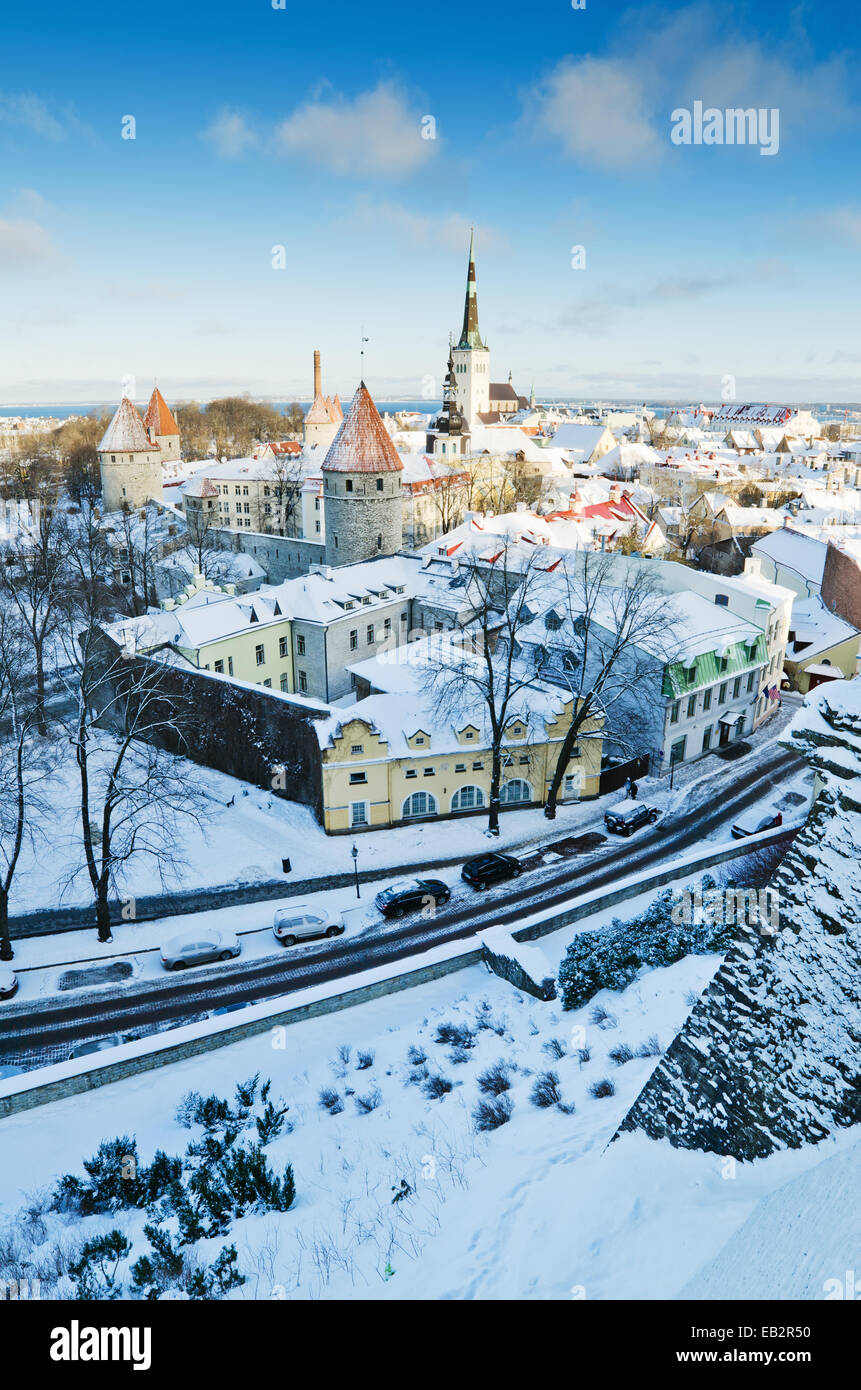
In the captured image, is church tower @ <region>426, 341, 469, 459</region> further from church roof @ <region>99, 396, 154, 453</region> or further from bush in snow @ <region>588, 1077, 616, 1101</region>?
bush in snow @ <region>588, 1077, 616, 1101</region>

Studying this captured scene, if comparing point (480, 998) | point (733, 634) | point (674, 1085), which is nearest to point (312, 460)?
point (733, 634)

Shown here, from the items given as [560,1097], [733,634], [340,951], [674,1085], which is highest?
[733,634]

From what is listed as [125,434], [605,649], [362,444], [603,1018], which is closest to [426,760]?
[605,649]

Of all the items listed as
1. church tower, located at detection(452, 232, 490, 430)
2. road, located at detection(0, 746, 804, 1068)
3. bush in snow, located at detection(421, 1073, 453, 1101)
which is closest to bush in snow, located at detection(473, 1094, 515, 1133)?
bush in snow, located at detection(421, 1073, 453, 1101)

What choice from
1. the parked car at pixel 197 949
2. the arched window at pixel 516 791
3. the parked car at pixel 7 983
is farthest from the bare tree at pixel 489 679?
the parked car at pixel 7 983

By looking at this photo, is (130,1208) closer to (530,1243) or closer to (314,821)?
(530,1243)

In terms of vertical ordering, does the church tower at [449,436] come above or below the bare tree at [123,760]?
above

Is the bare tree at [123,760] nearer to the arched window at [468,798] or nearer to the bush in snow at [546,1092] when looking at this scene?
the arched window at [468,798]
